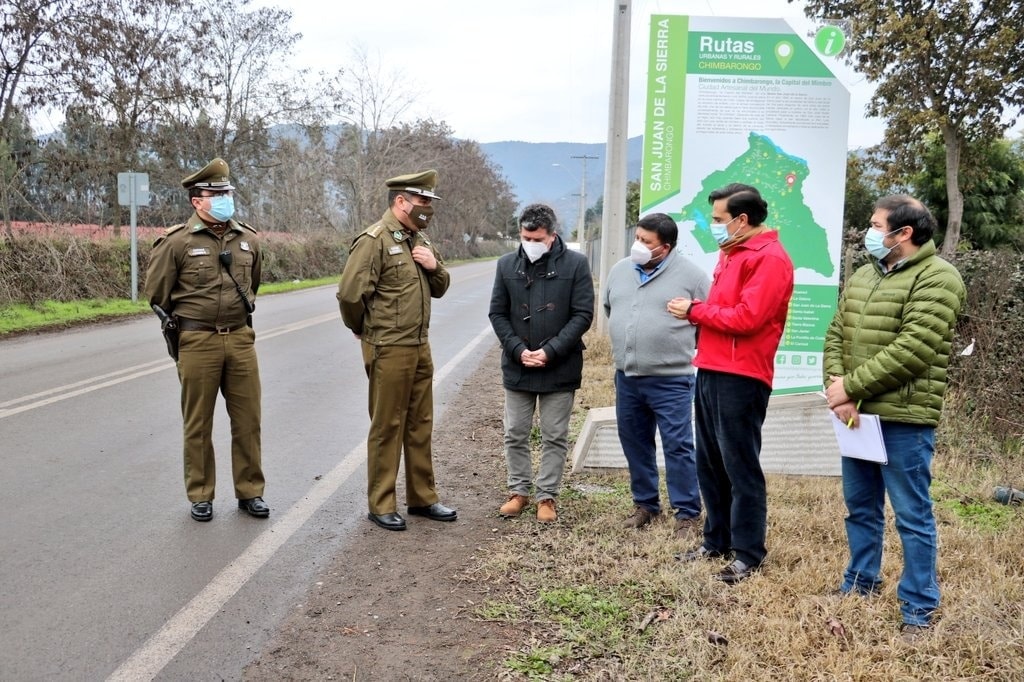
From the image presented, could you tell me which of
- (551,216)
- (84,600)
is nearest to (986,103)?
(551,216)

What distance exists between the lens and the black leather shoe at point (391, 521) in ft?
17.3

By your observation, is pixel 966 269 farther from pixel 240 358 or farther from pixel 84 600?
pixel 84 600

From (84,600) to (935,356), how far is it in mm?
4047

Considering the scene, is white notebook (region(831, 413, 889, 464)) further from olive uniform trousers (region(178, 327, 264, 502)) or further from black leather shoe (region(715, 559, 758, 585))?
olive uniform trousers (region(178, 327, 264, 502))

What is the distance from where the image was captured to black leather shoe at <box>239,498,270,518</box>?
5.41 metres

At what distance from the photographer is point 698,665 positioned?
3.43 m

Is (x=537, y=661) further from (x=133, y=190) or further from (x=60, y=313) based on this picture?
(x=133, y=190)

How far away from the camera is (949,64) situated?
2166cm

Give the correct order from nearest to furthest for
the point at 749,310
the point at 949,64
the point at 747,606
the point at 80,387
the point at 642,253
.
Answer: the point at 747,606
the point at 749,310
the point at 642,253
the point at 80,387
the point at 949,64

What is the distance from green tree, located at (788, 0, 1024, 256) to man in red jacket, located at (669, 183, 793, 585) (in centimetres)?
1736

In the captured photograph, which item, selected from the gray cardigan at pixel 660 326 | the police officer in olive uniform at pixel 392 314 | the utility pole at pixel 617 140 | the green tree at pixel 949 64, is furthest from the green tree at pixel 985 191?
the police officer in olive uniform at pixel 392 314

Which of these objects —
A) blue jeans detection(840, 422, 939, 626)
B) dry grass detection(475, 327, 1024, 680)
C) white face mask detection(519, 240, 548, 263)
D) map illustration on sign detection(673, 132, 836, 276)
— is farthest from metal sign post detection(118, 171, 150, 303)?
blue jeans detection(840, 422, 939, 626)

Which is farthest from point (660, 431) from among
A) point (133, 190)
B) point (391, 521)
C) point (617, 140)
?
point (133, 190)

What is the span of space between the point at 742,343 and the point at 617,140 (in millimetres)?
8899
